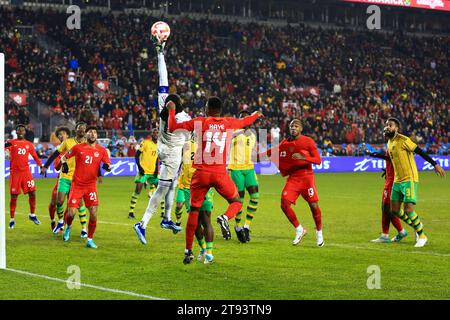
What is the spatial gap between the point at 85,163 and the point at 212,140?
11.0 ft

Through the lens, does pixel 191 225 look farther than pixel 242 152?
No

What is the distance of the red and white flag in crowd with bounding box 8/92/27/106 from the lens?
34.9m

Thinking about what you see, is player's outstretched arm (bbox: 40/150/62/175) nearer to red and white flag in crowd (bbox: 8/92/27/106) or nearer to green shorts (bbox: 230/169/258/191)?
green shorts (bbox: 230/169/258/191)

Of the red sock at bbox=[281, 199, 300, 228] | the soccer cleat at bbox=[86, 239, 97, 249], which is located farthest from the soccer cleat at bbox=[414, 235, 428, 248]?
the soccer cleat at bbox=[86, 239, 97, 249]

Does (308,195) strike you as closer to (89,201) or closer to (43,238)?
(89,201)

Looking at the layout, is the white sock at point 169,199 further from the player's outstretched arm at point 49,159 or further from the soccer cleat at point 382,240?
the soccer cleat at point 382,240

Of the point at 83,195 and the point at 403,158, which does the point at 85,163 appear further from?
the point at 403,158

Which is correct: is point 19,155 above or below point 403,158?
below

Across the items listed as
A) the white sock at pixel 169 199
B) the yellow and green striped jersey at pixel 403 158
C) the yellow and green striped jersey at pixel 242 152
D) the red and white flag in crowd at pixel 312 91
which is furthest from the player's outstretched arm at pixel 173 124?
the red and white flag in crowd at pixel 312 91

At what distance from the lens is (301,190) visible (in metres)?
13.6

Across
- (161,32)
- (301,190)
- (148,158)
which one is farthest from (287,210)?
(148,158)

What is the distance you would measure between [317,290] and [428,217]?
9.85 meters

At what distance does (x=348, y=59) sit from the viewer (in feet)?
169
